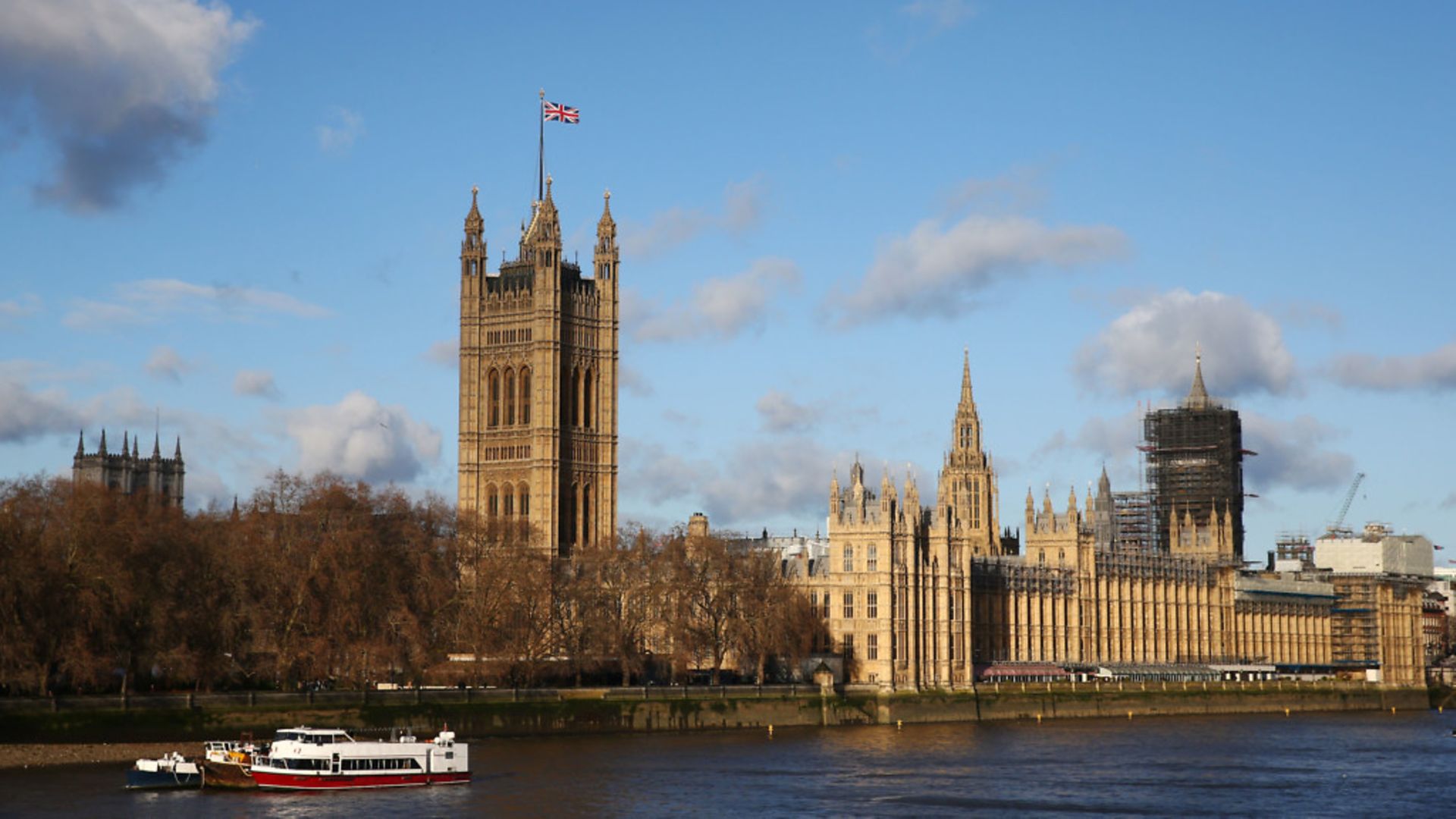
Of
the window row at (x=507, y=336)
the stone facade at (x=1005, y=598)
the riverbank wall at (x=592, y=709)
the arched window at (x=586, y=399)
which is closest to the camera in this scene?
the riverbank wall at (x=592, y=709)

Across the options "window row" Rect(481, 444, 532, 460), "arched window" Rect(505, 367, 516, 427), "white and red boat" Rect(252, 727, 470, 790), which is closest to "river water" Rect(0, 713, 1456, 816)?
"white and red boat" Rect(252, 727, 470, 790)

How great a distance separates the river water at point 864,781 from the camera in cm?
7456

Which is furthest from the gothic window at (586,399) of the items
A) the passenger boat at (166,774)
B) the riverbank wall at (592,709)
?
the passenger boat at (166,774)

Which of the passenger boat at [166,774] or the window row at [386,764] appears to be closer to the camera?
the passenger boat at [166,774]

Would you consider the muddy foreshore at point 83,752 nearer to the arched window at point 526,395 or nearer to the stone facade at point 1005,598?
the stone facade at point 1005,598

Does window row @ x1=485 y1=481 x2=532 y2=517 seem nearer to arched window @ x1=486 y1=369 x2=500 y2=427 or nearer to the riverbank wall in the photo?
arched window @ x1=486 y1=369 x2=500 y2=427

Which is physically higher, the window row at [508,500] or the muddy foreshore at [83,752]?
the window row at [508,500]

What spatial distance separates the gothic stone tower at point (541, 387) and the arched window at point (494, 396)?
83mm

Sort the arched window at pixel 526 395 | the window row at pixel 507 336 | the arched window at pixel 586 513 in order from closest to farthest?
1. the arched window at pixel 586 513
2. the arched window at pixel 526 395
3. the window row at pixel 507 336

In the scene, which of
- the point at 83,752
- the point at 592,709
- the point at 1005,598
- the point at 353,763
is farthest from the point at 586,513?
the point at 353,763

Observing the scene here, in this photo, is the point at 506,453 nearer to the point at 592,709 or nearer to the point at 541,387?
the point at 541,387

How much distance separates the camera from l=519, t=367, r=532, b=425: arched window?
16388cm

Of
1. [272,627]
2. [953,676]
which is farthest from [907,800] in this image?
[953,676]

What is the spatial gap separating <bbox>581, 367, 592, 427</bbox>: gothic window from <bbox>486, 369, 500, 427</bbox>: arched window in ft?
21.2
